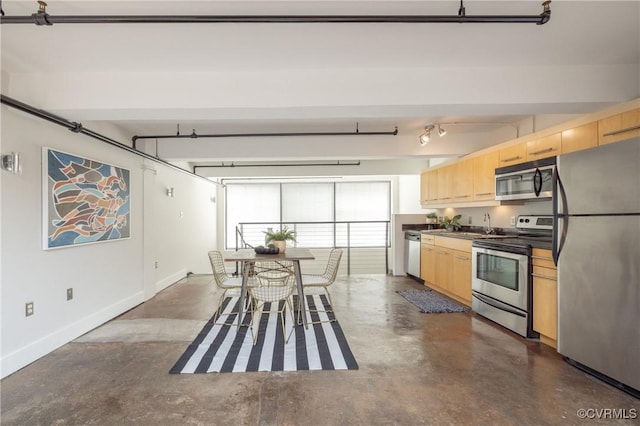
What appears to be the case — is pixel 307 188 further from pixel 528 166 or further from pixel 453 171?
pixel 528 166

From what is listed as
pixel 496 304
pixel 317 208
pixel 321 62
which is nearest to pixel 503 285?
pixel 496 304

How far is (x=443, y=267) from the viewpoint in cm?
484

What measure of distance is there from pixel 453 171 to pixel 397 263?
86.5 inches

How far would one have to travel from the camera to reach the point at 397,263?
6.44 meters

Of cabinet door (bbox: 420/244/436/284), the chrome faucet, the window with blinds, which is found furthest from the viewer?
the window with blinds

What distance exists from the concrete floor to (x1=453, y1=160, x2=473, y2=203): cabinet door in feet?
6.68

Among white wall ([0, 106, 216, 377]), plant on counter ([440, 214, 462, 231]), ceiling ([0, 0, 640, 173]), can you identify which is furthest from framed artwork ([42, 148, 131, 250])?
plant on counter ([440, 214, 462, 231])

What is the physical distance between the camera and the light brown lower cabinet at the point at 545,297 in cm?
293

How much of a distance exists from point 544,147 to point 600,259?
4.84 ft

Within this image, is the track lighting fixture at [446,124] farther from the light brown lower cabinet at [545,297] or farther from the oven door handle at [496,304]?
the oven door handle at [496,304]

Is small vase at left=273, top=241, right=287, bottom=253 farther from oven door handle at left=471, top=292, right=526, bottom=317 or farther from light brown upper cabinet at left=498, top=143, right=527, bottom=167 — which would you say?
light brown upper cabinet at left=498, top=143, right=527, bottom=167

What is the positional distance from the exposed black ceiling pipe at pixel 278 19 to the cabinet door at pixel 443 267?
3.29 metres

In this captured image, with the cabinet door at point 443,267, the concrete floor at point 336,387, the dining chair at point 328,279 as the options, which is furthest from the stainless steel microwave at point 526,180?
the dining chair at point 328,279

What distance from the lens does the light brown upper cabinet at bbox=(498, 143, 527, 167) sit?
3717 millimetres
